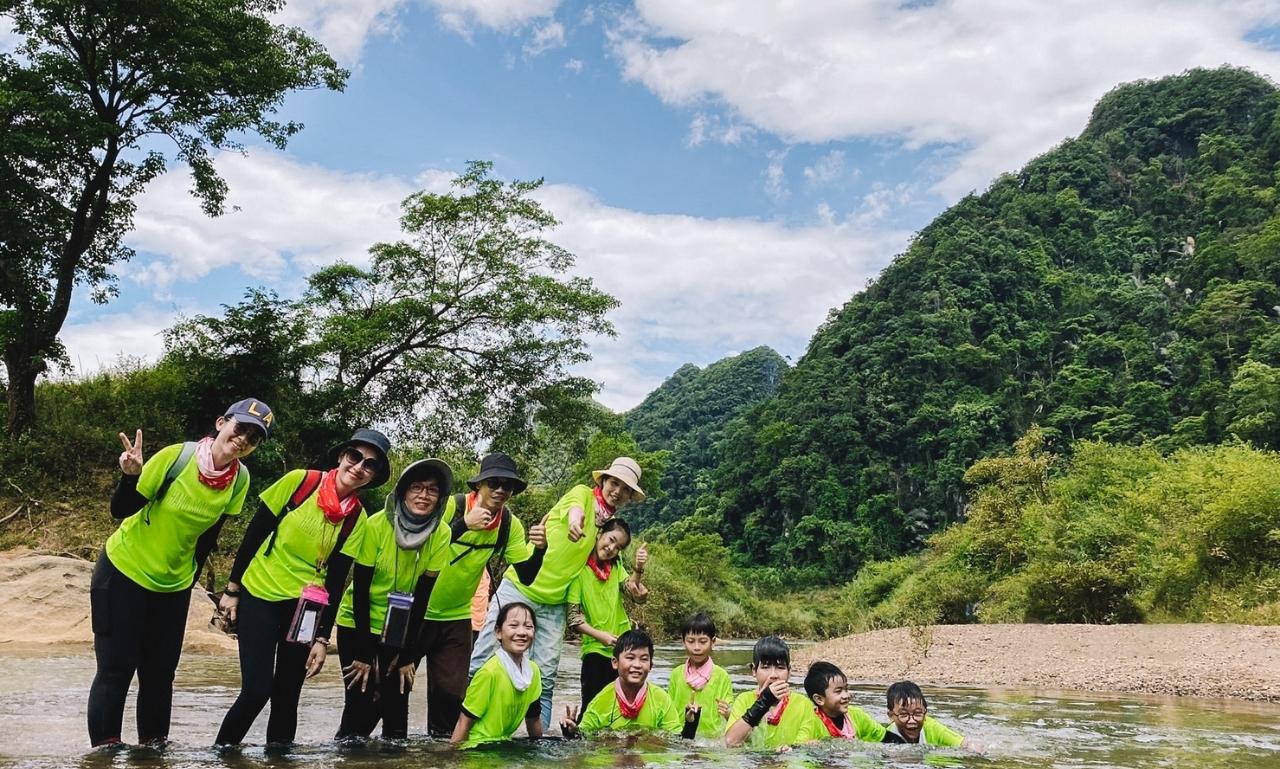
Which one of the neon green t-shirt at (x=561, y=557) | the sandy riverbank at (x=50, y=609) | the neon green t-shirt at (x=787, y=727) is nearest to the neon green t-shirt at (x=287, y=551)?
the neon green t-shirt at (x=561, y=557)

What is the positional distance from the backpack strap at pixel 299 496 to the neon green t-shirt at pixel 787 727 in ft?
9.47

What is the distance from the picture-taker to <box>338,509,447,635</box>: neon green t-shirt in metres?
4.81

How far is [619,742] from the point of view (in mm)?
5426

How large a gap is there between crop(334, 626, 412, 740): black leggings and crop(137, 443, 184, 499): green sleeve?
1308 mm

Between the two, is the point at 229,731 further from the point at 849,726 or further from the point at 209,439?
the point at 849,726

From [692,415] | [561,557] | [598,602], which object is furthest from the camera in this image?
[692,415]

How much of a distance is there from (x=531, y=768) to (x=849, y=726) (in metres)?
2.39

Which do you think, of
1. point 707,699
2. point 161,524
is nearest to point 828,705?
point 707,699

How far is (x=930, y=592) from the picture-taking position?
32.6 m

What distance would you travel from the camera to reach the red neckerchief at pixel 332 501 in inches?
180

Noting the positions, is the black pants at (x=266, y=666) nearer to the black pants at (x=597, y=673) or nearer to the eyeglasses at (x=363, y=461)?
the eyeglasses at (x=363, y=461)

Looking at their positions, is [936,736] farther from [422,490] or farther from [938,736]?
[422,490]

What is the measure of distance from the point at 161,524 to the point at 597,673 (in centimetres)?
296

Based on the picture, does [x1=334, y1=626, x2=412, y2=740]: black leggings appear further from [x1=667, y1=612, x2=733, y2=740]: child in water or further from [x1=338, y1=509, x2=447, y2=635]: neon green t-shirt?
[x1=667, y1=612, x2=733, y2=740]: child in water
